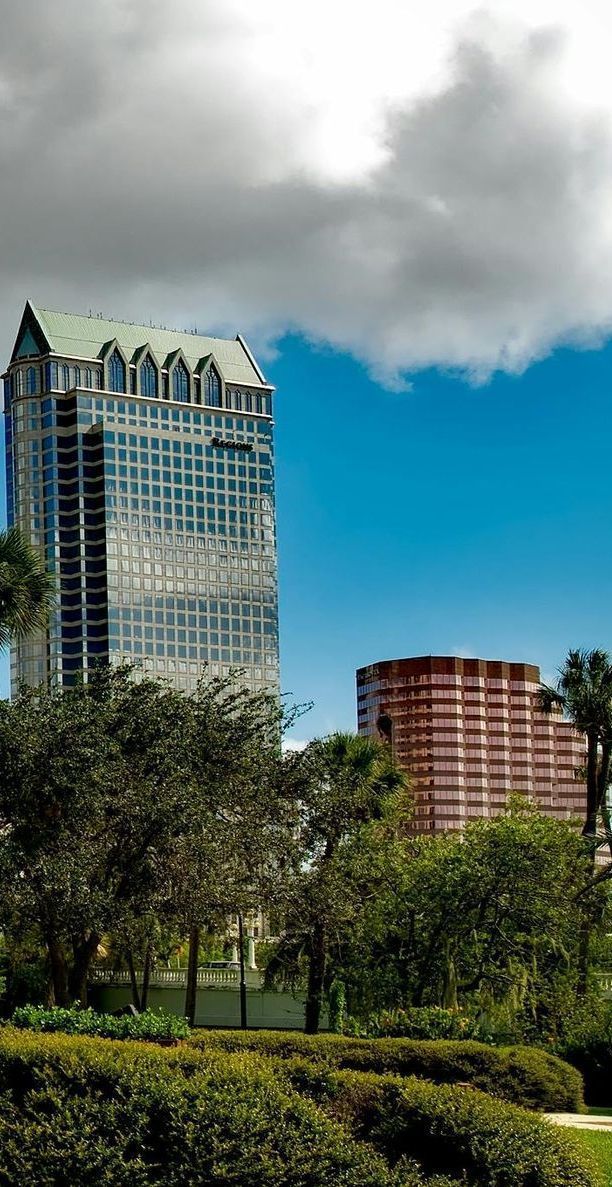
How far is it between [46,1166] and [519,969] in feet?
71.6

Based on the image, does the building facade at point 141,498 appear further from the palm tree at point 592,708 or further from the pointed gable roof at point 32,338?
the palm tree at point 592,708

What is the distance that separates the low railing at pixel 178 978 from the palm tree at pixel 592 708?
1311cm

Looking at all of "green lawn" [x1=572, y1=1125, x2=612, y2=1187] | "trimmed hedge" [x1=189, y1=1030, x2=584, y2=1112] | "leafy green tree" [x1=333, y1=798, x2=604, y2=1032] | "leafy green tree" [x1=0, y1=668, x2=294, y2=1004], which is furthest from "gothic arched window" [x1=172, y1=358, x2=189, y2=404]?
"green lawn" [x1=572, y1=1125, x2=612, y2=1187]

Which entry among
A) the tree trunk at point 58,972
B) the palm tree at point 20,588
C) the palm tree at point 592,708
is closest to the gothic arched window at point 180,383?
the palm tree at point 592,708

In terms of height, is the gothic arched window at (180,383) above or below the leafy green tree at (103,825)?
above

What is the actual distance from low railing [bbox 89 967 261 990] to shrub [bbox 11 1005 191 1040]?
29193mm

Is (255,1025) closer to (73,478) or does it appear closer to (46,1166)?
(46,1166)

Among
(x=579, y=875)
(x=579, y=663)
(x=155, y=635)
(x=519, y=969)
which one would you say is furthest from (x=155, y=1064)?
(x=155, y=635)

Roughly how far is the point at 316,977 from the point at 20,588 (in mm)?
11943

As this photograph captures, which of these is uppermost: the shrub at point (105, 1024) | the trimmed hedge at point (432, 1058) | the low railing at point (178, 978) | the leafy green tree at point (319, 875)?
the leafy green tree at point (319, 875)

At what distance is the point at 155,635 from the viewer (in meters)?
183

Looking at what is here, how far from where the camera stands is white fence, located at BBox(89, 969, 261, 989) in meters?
52.2

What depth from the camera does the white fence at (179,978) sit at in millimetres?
52172

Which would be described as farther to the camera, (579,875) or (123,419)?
(123,419)
